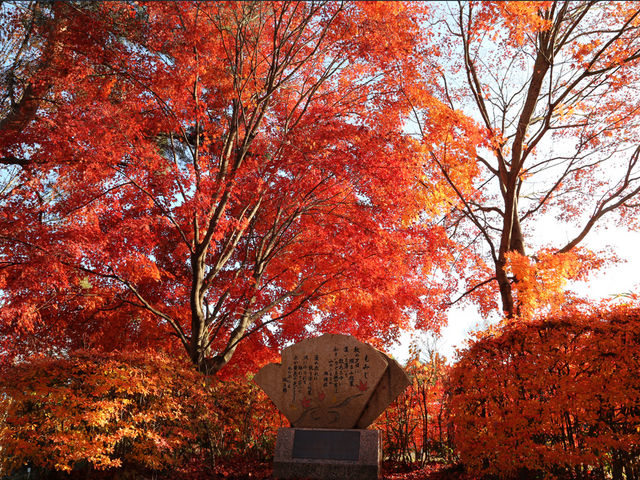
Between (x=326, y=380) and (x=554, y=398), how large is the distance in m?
3.73

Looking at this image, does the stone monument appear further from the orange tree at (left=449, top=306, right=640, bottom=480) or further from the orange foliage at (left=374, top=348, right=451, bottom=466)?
the orange foliage at (left=374, top=348, right=451, bottom=466)

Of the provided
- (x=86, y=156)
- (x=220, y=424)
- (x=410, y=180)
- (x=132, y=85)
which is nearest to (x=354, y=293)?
(x=410, y=180)

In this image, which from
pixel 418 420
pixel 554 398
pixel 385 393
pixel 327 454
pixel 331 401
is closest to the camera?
pixel 554 398

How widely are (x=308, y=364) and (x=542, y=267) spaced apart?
7251 mm

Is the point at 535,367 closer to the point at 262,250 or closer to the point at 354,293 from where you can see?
the point at 354,293

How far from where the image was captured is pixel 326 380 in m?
7.95

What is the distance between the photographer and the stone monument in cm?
714

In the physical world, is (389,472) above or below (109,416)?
below

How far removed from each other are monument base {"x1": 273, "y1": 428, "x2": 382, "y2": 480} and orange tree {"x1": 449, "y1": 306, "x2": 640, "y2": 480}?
144cm

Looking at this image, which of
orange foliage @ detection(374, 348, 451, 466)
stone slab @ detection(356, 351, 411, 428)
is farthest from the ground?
stone slab @ detection(356, 351, 411, 428)

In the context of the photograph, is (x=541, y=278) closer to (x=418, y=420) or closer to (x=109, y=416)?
(x=418, y=420)

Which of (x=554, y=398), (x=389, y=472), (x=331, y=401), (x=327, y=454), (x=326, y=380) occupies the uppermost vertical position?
(x=326, y=380)

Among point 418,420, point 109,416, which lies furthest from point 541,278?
point 109,416

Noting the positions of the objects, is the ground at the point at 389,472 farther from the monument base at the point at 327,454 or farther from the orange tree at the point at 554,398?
the orange tree at the point at 554,398
